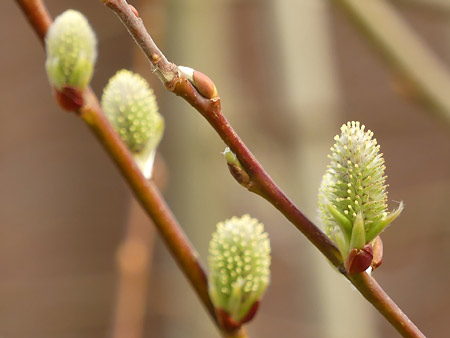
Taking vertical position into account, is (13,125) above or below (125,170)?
below

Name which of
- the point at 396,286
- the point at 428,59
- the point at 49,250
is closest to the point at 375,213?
the point at 428,59

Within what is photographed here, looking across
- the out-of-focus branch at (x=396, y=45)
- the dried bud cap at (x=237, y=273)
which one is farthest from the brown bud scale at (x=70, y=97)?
the out-of-focus branch at (x=396, y=45)

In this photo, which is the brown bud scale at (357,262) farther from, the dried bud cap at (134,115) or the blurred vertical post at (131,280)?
the blurred vertical post at (131,280)

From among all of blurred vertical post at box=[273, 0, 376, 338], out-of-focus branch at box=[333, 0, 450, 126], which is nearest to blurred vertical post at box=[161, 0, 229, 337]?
blurred vertical post at box=[273, 0, 376, 338]

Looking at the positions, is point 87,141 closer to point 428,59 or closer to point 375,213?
point 428,59

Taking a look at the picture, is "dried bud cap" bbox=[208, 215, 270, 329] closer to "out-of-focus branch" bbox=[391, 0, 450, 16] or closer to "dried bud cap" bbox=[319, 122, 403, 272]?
"dried bud cap" bbox=[319, 122, 403, 272]
